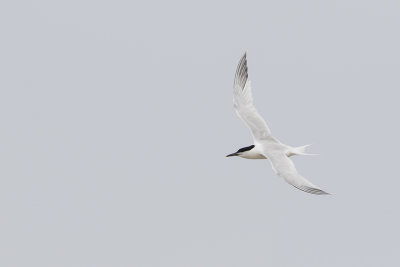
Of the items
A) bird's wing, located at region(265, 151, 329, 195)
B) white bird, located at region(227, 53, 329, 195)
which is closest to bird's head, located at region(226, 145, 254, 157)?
white bird, located at region(227, 53, 329, 195)

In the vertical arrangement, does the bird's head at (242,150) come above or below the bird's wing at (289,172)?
above

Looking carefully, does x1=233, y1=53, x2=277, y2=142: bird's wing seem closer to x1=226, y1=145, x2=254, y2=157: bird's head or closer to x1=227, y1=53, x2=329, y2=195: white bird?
x1=227, y1=53, x2=329, y2=195: white bird

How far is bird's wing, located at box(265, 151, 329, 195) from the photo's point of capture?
51.8 feet

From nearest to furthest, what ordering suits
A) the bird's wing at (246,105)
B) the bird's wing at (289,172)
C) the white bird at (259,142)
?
the bird's wing at (289,172)
the white bird at (259,142)
the bird's wing at (246,105)

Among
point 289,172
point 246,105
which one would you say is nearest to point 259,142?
point 246,105

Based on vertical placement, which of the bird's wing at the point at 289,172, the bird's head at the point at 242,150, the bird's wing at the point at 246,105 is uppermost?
the bird's wing at the point at 246,105

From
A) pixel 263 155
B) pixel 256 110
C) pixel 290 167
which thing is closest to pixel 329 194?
pixel 290 167

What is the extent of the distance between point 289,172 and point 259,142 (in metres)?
2.82

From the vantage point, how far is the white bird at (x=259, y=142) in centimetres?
1705

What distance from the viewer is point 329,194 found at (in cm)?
1471

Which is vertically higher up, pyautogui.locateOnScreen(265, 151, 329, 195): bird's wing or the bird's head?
the bird's head

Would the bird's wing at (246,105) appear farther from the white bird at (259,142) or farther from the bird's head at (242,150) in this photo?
the bird's head at (242,150)

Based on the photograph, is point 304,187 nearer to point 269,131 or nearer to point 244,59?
point 269,131

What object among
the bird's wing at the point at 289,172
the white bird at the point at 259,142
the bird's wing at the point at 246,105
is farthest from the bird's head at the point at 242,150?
the bird's wing at the point at 289,172
